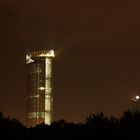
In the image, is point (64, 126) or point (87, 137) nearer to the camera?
point (87, 137)

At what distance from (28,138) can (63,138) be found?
2.96 m

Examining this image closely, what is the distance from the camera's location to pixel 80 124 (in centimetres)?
7031

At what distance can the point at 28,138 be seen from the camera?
2542 inches

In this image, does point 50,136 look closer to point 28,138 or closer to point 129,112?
point 28,138

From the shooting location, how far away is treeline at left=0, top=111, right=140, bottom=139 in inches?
2544

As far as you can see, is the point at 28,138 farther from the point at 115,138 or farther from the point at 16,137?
the point at 115,138

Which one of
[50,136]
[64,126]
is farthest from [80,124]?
[50,136]

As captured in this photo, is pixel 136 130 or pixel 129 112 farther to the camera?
pixel 129 112

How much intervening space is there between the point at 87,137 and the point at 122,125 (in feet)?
14.2

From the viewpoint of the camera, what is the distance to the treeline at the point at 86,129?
212 feet

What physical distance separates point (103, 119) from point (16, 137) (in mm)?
9053

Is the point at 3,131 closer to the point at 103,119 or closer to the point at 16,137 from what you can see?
the point at 16,137

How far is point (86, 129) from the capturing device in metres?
66.3

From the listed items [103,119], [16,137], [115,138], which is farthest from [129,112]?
[16,137]
